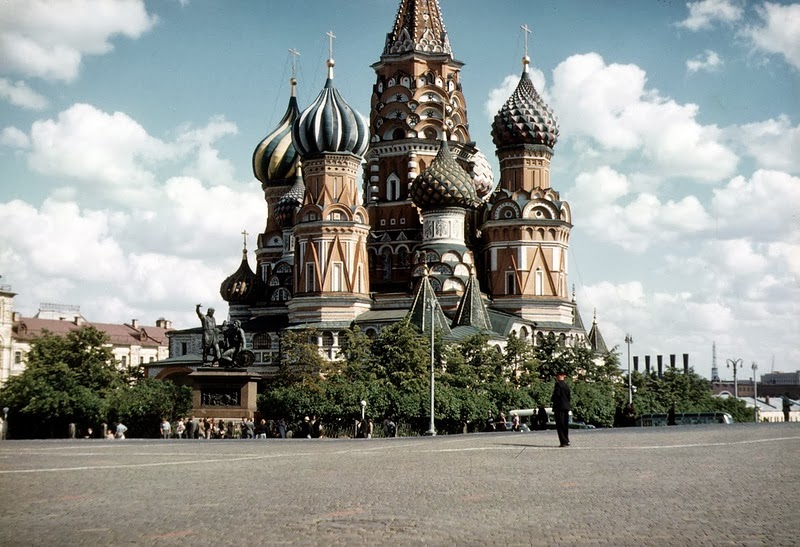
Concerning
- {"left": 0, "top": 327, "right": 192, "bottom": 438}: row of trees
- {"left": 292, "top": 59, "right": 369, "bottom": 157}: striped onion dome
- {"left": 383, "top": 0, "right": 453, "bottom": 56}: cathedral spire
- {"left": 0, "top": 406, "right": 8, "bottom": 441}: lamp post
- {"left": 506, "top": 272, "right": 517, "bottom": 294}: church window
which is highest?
{"left": 383, "top": 0, "right": 453, "bottom": 56}: cathedral spire

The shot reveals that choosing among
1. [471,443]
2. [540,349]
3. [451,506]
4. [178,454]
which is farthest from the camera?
[540,349]

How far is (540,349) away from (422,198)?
1296 cm

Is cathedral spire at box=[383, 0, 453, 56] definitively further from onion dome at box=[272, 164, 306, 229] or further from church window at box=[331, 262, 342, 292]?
church window at box=[331, 262, 342, 292]

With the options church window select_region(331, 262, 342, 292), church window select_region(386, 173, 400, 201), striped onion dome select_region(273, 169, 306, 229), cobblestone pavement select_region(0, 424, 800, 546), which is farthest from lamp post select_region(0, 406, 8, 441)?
striped onion dome select_region(273, 169, 306, 229)

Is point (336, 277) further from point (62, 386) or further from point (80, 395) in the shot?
point (80, 395)

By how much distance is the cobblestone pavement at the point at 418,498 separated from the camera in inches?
420

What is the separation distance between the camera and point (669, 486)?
14250 millimetres

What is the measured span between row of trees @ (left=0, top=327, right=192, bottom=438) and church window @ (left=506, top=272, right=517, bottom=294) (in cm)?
2659

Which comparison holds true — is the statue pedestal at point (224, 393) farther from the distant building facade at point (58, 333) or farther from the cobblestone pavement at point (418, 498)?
the distant building facade at point (58, 333)

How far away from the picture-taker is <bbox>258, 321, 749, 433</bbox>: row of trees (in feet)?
159

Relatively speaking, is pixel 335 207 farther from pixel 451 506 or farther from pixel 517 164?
pixel 451 506

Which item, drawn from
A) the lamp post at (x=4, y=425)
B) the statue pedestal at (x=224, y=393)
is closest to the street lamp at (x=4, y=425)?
the lamp post at (x=4, y=425)

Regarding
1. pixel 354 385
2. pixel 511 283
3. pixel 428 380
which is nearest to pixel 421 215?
pixel 511 283

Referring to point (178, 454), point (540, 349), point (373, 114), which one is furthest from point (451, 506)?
point (373, 114)
